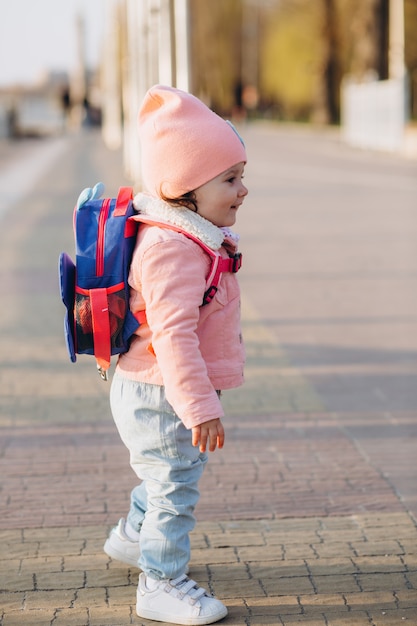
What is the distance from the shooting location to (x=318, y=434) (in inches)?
190

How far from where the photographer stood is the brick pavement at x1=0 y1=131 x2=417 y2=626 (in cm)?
322

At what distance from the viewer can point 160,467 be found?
3.08m

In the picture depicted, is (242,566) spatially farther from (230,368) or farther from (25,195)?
(25,195)

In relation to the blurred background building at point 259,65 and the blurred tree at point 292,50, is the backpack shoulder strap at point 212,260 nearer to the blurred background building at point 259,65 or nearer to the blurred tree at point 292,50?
the blurred background building at point 259,65

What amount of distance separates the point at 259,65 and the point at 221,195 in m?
78.4

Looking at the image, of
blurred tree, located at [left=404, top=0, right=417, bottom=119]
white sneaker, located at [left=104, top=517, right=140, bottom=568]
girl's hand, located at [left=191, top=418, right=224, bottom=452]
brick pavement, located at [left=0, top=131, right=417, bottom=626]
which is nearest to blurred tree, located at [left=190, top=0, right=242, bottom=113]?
blurred tree, located at [left=404, top=0, right=417, bottom=119]

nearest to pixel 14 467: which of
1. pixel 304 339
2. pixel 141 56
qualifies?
pixel 304 339

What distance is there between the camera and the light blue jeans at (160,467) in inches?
120

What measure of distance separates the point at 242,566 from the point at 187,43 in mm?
6548

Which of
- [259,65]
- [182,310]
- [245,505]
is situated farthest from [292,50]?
[182,310]

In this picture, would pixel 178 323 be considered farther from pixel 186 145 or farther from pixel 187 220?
pixel 186 145

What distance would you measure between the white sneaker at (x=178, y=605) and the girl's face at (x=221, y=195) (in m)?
1.03

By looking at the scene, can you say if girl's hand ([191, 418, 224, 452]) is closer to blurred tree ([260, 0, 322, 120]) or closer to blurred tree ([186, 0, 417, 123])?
blurred tree ([186, 0, 417, 123])

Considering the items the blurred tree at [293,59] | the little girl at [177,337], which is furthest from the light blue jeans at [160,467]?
the blurred tree at [293,59]
